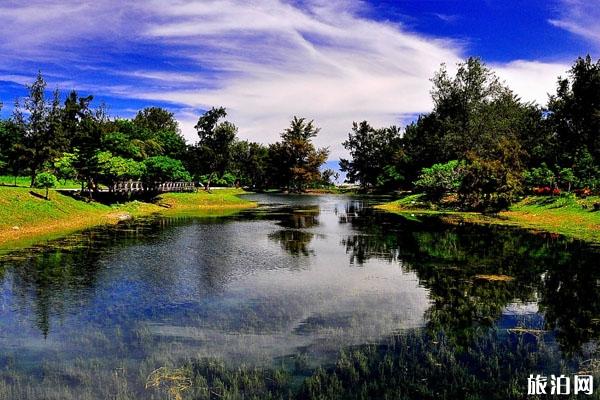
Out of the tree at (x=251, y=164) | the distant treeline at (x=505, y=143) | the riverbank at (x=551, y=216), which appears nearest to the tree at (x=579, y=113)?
the distant treeline at (x=505, y=143)

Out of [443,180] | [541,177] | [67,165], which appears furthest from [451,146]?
[67,165]

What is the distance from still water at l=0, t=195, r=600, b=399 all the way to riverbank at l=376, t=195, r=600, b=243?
1277 cm

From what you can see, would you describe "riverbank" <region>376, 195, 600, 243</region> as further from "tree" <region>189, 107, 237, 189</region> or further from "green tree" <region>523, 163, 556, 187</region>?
"tree" <region>189, 107, 237, 189</region>

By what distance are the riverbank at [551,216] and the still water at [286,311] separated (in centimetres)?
1277

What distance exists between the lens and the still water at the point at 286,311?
49.8 ft

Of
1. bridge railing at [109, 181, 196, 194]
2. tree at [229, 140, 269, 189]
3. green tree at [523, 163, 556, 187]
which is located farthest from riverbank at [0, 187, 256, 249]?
tree at [229, 140, 269, 189]

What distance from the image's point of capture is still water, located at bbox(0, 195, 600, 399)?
15.2 m

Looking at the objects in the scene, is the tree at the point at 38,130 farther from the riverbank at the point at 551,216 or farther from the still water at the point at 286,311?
the riverbank at the point at 551,216

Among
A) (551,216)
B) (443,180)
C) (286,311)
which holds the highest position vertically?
(443,180)

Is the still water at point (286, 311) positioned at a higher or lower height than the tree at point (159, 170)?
lower

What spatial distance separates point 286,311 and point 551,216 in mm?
50564

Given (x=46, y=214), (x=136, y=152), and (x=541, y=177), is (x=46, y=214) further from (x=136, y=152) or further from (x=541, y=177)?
(x=541, y=177)

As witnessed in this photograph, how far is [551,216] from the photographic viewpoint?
60594 millimetres

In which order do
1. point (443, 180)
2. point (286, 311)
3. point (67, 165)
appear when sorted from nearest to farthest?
point (286, 311), point (67, 165), point (443, 180)
